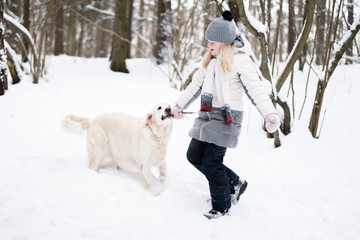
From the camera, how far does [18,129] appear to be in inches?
140

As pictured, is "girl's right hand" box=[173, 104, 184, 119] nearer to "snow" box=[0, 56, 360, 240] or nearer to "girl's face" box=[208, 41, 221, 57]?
"girl's face" box=[208, 41, 221, 57]

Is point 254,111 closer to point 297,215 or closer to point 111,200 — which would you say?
point 297,215

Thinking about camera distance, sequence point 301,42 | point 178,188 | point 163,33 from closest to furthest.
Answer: point 178,188, point 301,42, point 163,33

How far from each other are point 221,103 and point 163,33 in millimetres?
9136

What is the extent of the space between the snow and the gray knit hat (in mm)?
1504

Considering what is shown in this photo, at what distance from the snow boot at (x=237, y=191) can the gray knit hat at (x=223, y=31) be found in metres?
1.34

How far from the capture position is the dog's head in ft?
8.45

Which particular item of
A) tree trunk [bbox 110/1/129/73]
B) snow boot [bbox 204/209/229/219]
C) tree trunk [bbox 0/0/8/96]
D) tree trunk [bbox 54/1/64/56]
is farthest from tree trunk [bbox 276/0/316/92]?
tree trunk [bbox 54/1/64/56]

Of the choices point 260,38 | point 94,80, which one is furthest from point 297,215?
point 94,80

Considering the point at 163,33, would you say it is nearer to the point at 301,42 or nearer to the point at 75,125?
the point at 301,42

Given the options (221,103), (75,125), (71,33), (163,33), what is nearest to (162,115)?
(221,103)

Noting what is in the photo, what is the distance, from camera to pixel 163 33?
34.7 ft

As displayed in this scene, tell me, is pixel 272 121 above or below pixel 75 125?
above

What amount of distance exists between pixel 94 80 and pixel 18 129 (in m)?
4.28
